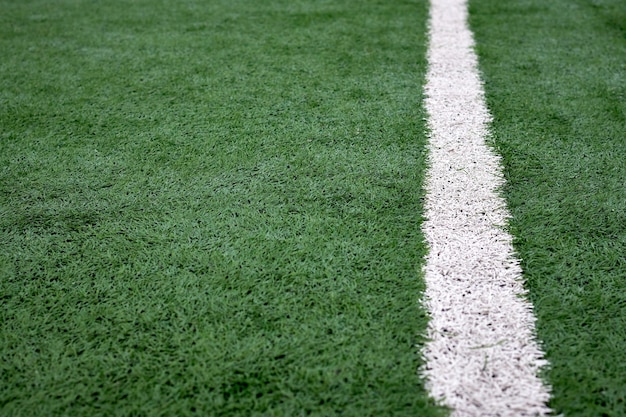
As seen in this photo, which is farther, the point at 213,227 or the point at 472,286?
the point at 213,227

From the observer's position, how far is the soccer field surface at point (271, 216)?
1.19 meters

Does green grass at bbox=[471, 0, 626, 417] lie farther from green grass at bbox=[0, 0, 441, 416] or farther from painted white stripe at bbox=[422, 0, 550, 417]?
green grass at bbox=[0, 0, 441, 416]

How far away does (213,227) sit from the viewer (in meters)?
1.60

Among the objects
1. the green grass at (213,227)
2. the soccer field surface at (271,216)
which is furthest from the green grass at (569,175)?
the green grass at (213,227)

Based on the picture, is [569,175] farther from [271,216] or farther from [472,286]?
[271,216]

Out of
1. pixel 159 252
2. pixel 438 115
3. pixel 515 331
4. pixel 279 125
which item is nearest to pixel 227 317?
pixel 159 252

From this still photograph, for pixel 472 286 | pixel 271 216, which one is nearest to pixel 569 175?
pixel 472 286

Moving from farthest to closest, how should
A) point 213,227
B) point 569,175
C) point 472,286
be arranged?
point 569,175 < point 213,227 < point 472,286

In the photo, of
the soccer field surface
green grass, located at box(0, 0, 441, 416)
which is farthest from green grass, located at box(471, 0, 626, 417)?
green grass, located at box(0, 0, 441, 416)

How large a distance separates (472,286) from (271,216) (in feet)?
1.88

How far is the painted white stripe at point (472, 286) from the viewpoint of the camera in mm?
1152

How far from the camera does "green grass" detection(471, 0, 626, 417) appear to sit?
1217mm

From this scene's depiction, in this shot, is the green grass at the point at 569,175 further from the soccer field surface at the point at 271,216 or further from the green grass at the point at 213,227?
the green grass at the point at 213,227

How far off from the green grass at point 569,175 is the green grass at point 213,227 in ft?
0.95
